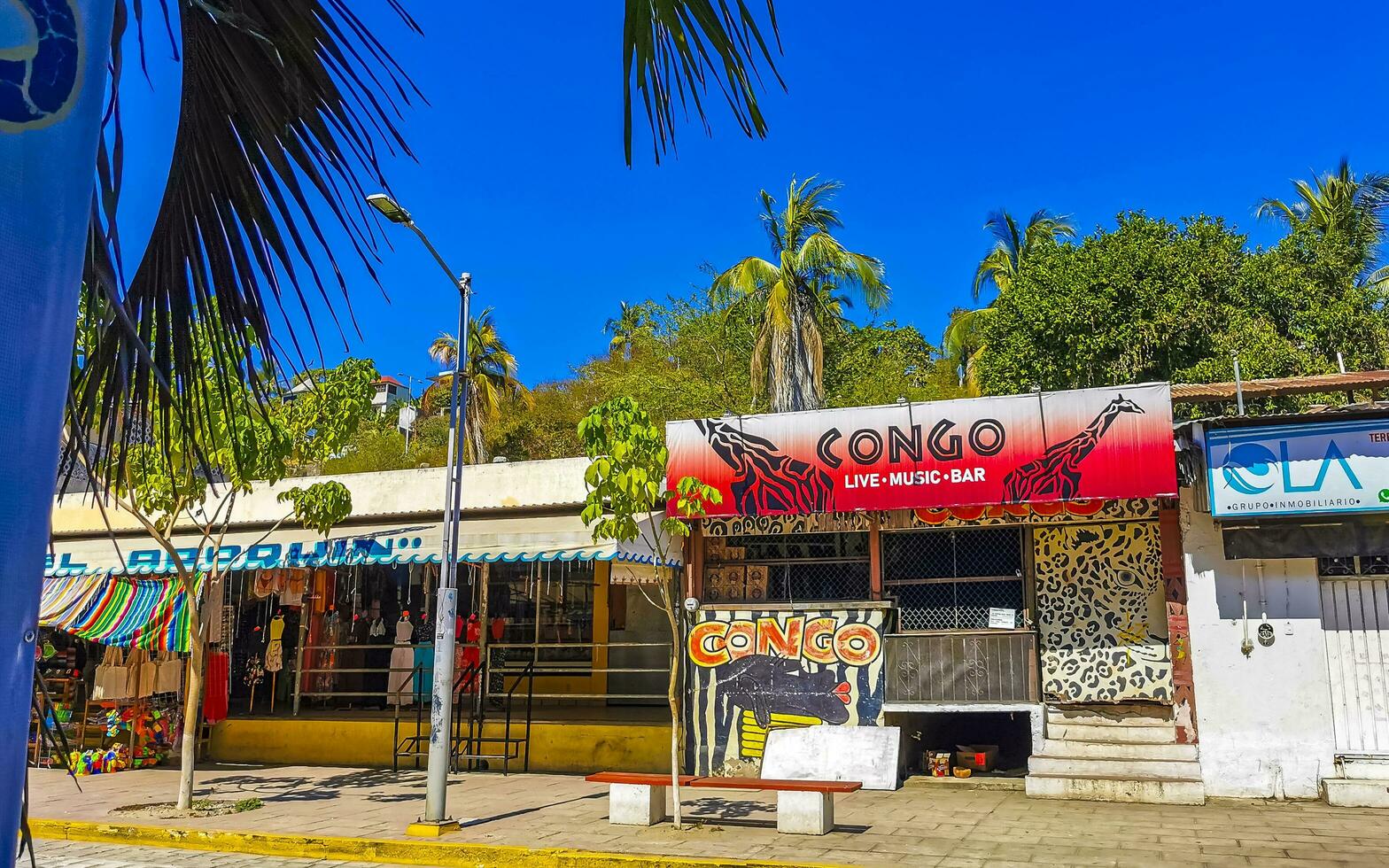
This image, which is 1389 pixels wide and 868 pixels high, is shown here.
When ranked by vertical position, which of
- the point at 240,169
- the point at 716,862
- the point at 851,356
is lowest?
the point at 716,862

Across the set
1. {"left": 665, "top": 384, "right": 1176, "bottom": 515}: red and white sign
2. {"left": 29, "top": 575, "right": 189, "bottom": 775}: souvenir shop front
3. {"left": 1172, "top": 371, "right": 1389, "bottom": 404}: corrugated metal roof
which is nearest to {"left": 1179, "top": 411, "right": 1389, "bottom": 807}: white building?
{"left": 1172, "top": 371, "right": 1389, "bottom": 404}: corrugated metal roof

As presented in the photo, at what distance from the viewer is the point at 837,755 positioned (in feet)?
48.8

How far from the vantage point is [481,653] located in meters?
19.4

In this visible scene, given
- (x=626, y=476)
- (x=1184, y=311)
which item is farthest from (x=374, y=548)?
(x=1184, y=311)

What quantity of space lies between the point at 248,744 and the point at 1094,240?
20.5 metres

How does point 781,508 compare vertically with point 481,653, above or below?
above

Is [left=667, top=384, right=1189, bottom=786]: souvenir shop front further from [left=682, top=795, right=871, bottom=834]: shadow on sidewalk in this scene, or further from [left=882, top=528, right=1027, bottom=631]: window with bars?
[left=682, top=795, right=871, bottom=834]: shadow on sidewalk

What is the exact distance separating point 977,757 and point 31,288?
15.1m

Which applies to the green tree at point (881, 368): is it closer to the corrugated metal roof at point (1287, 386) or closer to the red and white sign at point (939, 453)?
the red and white sign at point (939, 453)

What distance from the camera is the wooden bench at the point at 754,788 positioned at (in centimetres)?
1152

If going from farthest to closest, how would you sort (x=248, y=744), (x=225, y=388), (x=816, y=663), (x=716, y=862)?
(x=248, y=744)
(x=816, y=663)
(x=716, y=862)
(x=225, y=388)

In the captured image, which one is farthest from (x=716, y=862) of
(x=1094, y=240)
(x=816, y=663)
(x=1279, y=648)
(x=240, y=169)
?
(x=1094, y=240)

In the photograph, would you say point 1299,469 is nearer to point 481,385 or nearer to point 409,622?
point 409,622

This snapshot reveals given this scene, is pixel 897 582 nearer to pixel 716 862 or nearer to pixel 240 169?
pixel 716 862
